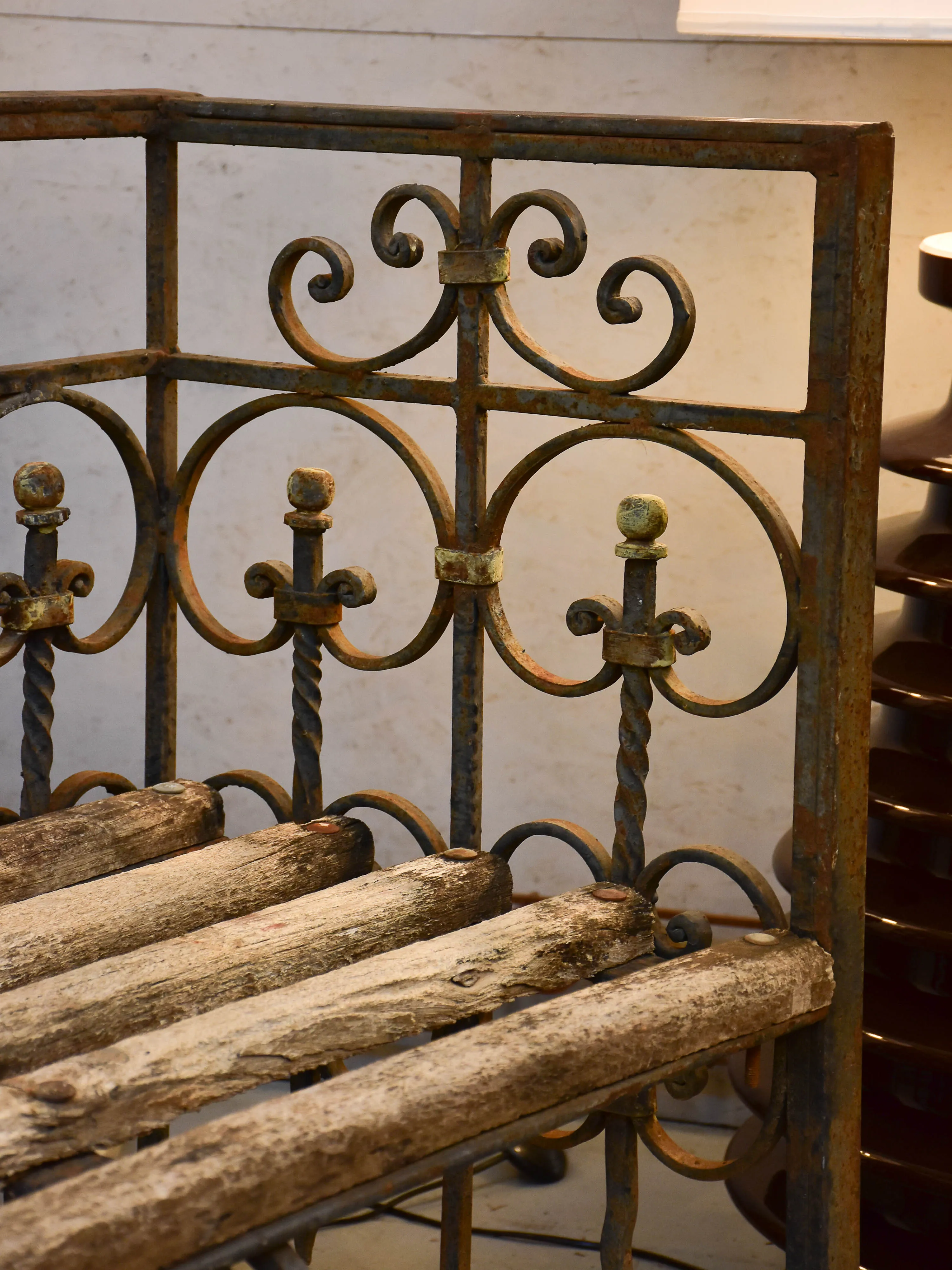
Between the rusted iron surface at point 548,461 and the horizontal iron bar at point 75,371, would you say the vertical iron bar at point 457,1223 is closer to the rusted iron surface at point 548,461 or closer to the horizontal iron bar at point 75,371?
the rusted iron surface at point 548,461

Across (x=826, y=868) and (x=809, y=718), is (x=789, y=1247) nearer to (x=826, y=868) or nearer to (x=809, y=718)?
(x=826, y=868)

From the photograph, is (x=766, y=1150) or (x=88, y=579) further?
(x=88, y=579)

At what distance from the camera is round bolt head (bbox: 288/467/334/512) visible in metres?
1.29

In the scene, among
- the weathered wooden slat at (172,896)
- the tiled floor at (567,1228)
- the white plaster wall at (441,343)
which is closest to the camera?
the weathered wooden slat at (172,896)

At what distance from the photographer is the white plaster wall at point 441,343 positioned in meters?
1.90

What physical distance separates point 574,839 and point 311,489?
334 millimetres

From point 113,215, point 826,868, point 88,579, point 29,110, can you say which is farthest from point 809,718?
point 113,215

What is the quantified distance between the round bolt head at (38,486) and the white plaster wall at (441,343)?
0.78 meters

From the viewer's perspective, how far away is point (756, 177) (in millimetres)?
1898

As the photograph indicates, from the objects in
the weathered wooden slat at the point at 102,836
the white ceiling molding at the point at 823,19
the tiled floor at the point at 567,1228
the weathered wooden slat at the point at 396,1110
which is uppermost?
the white ceiling molding at the point at 823,19

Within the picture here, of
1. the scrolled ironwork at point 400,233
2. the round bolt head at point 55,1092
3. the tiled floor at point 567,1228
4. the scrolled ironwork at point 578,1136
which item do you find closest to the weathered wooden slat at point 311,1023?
the round bolt head at point 55,1092

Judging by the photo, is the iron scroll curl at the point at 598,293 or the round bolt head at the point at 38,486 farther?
the round bolt head at the point at 38,486

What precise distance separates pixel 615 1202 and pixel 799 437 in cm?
52

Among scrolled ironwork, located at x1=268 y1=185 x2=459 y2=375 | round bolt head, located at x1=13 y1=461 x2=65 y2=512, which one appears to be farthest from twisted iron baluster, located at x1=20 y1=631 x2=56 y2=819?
scrolled ironwork, located at x1=268 y1=185 x2=459 y2=375
